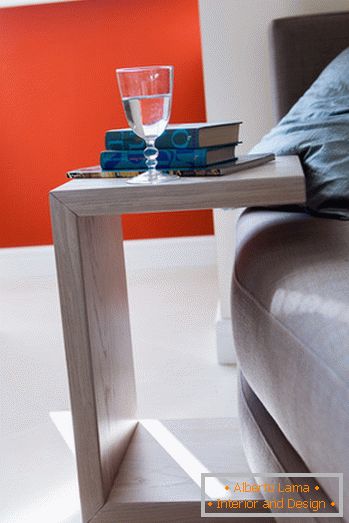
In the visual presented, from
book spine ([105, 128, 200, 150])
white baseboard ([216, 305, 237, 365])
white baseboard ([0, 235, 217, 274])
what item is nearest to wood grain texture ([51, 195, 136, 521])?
book spine ([105, 128, 200, 150])

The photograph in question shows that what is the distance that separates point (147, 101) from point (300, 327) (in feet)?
1.34

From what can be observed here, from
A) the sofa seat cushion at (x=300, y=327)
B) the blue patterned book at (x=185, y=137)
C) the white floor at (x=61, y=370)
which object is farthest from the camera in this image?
the white floor at (x=61, y=370)

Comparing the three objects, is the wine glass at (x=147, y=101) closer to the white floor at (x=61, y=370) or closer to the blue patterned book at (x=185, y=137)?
A: the blue patterned book at (x=185, y=137)

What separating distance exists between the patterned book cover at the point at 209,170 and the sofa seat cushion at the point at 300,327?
0.10 meters

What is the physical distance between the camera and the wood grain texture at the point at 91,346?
3.67 feet

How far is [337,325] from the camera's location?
0.83 metres

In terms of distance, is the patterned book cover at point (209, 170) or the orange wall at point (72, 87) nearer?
the patterned book cover at point (209, 170)

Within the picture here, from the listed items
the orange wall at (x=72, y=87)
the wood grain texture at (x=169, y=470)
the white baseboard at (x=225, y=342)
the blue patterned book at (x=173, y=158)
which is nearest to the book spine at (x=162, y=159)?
the blue patterned book at (x=173, y=158)

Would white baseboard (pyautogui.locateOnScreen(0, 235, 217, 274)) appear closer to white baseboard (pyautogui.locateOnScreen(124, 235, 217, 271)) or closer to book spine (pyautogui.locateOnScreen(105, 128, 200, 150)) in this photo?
white baseboard (pyautogui.locateOnScreen(124, 235, 217, 271))

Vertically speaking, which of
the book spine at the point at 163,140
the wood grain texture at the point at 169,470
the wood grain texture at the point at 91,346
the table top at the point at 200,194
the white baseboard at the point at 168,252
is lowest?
the white baseboard at the point at 168,252

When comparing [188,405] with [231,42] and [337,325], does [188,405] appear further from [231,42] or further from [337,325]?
[337,325]

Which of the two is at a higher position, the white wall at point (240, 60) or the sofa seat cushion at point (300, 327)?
the white wall at point (240, 60)

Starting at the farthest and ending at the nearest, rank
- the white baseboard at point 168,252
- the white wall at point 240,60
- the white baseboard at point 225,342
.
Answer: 1. the white baseboard at point 168,252
2. the white baseboard at point 225,342
3. the white wall at point 240,60

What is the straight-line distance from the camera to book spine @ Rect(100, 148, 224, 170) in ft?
3.78
